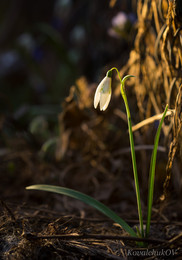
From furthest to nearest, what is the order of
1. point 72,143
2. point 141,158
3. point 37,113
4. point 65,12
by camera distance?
point 65,12 < point 37,113 < point 72,143 < point 141,158

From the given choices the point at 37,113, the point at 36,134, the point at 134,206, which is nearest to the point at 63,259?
the point at 134,206

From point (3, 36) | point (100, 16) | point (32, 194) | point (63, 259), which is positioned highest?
point (3, 36)

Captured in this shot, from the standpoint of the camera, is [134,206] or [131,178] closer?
[134,206]

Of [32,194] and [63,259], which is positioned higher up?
[63,259]

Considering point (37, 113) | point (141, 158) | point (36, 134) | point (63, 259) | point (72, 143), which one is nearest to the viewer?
point (63, 259)

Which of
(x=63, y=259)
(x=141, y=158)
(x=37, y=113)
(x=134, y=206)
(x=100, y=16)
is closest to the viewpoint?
(x=63, y=259)

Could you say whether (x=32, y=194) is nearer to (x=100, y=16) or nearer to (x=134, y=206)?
(x=134, y=206)

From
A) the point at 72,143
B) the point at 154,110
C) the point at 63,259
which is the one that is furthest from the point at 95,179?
the point at 63,259

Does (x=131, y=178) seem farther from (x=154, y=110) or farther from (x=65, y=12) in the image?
(x=65, y=12)

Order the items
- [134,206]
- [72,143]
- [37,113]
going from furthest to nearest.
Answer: [37,113], [72,143], [134,206]
